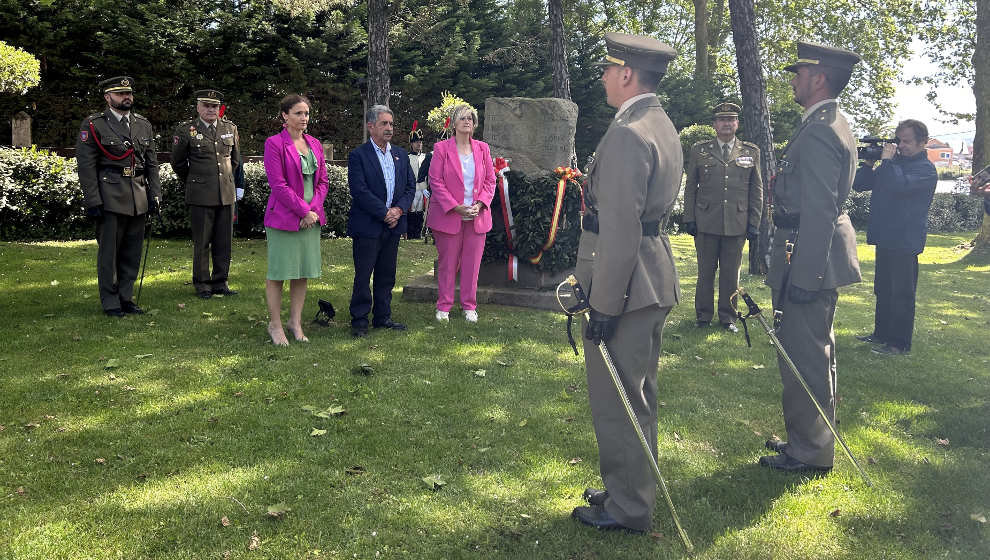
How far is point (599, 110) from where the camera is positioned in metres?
27.8

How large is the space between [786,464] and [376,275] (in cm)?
443

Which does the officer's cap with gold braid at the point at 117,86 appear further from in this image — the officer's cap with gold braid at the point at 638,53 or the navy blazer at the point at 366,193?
the officer's cap with gold braid at the point at 638,53

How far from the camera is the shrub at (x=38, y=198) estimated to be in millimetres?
12062

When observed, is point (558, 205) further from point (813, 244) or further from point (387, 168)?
point (813, 244)

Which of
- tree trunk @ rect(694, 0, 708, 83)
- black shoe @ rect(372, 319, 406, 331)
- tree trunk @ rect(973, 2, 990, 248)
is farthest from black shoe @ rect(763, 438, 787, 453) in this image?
tree trunk @ rect(694, 0, 708, 83)

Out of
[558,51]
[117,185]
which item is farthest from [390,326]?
[558,51]

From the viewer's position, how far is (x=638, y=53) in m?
3.42

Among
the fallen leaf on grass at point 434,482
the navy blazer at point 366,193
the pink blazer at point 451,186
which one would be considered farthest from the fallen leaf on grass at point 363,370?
the pink blazer at point 451,186

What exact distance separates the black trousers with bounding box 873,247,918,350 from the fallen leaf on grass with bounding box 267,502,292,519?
6268 mm

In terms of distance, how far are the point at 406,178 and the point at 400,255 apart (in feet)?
18.4

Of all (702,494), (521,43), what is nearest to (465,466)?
(702,494)

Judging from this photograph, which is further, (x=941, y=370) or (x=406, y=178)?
(x=406, y=178)

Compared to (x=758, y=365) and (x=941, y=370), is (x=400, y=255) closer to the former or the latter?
(x=758, y=365)

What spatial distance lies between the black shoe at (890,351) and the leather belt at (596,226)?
4.95 m
